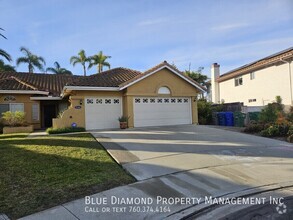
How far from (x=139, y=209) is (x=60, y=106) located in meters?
19.5

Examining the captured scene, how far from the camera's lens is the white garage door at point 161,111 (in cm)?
1903

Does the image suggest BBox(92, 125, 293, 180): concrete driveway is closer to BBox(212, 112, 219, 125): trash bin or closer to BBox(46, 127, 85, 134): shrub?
BBox(46, 127, 85, 134): shrub

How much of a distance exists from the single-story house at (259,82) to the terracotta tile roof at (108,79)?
11183 mm

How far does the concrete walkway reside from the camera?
17.6 ft

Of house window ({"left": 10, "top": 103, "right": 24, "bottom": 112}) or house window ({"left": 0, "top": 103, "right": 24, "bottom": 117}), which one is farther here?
house window ({"left": 10, "top": 103, "right": 24, "bottom": 112})

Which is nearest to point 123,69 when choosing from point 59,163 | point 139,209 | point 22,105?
point 22,105

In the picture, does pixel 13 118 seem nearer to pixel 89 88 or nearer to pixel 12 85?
pixel 12 85

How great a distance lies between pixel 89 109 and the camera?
18.1 metres

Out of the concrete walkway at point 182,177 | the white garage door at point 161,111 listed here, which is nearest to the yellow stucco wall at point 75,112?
the white garage door at point 161,111

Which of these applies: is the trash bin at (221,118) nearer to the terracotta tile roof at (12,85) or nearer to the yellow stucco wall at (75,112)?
the yellow stucco wall at (75,112)

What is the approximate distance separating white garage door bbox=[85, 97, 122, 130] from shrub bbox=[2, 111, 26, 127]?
5.02m

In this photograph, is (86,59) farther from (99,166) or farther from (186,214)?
(186,214)

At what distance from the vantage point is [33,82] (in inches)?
960

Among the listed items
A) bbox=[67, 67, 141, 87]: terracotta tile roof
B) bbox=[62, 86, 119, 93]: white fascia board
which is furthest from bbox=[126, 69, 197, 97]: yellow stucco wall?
bbox=[67, 67, 141, 87]: terracotta tile roof
